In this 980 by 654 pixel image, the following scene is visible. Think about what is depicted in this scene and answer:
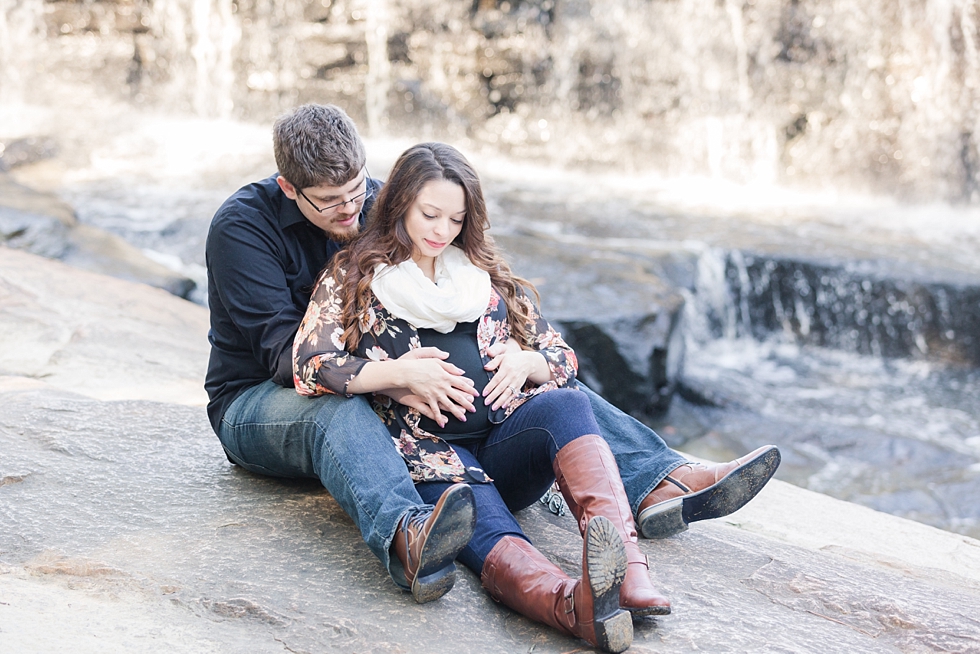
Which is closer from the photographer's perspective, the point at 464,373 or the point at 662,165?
the point at 464,373

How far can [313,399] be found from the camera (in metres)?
2.26

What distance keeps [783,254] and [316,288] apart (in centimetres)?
539

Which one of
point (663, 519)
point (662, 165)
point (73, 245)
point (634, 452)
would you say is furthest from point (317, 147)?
point (662, 165)

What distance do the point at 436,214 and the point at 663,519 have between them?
1.02m

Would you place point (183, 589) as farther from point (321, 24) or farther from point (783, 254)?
point (321, 24)

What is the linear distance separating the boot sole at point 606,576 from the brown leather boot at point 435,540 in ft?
0.89

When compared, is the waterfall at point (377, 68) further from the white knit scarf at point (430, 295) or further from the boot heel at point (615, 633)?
the boot heel at point (615, 633)

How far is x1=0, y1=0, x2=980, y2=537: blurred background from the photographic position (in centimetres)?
555

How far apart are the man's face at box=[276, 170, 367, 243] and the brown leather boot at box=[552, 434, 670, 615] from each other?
87 centimetres

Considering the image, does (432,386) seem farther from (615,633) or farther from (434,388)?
(615,633)

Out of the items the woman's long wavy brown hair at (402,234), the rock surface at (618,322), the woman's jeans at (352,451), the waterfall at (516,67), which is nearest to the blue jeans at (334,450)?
the woman's jeans at (352,451)

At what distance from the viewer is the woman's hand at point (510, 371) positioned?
91.0 inches

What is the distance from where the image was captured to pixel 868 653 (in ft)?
6.45

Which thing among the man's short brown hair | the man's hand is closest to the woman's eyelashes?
the man's short brown hair
